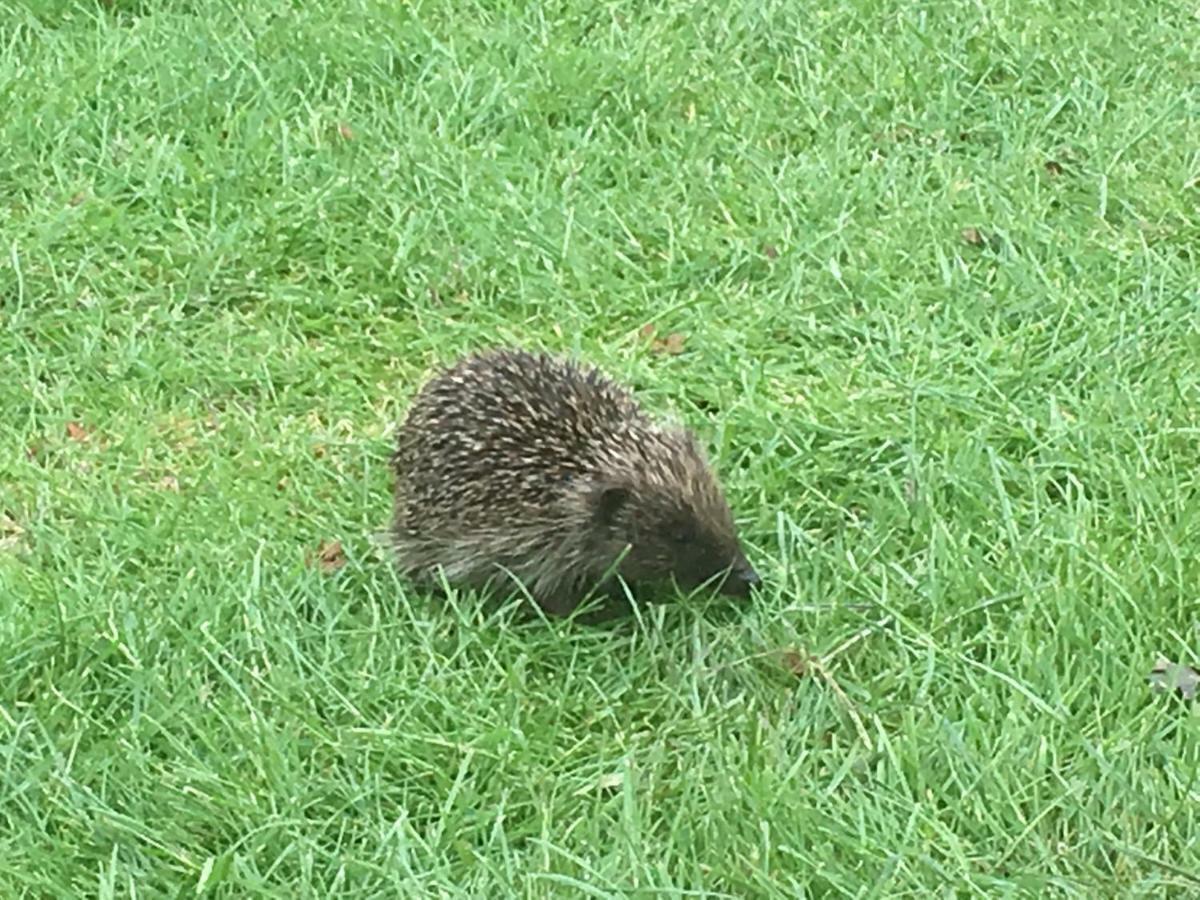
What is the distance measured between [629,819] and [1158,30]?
494cm

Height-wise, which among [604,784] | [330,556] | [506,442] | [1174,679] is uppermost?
[1174,679]

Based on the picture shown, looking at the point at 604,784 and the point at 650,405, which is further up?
the point at 604,784

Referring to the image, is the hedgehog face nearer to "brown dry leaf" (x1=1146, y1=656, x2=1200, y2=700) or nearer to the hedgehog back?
the hedgehog back

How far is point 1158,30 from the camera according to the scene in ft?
23.1

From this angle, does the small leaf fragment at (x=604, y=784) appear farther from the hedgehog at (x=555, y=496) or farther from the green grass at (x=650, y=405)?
the hedgehog at (x=555, y=496)

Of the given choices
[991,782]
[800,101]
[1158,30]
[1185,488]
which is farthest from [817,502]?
[1158,30]

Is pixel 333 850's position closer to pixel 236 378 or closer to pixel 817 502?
pixel 817 502

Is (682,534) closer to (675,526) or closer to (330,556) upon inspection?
(675,526)

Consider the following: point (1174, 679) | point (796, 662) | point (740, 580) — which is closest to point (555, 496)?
point (740, 580)

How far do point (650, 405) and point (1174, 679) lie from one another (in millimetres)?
1895

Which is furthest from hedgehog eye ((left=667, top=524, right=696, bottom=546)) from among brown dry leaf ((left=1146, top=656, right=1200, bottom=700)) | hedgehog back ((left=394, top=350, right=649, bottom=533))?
brown dry leaf ((left=1146, top=656, right=1200, bottom=700))

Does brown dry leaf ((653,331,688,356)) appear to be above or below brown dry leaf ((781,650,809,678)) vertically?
below

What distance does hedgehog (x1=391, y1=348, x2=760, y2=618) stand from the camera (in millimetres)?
4141

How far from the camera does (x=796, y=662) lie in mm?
3912
